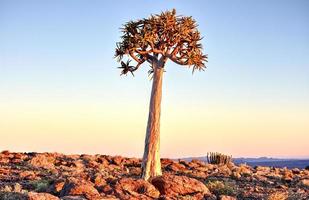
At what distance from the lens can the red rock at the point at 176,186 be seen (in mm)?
13172

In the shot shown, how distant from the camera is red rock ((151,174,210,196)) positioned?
13.2 metres

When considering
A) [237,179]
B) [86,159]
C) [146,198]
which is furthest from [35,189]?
[86,159]

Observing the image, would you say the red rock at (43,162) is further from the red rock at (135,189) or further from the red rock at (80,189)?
the red rock at (80,189)

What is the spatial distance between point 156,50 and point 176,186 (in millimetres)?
7042

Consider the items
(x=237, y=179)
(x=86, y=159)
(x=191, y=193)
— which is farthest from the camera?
(x=86, y=159)

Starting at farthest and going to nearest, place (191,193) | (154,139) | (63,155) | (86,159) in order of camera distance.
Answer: (63,155) → (86,159) → (154,139) → (191,193)

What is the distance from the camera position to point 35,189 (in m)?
13.8

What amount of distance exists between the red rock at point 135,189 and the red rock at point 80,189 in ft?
2.29

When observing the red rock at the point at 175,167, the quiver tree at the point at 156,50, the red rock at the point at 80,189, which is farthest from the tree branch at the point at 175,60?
the red rock at the point at 80,189

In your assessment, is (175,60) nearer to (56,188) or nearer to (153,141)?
(153,141)

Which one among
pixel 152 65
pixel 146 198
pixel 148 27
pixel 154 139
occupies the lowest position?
pixel 146 198

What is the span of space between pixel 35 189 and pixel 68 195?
2.55 meters

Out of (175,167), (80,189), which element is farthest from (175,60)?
(80,189)

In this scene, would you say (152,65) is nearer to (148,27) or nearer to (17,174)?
(148,27)
